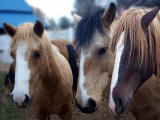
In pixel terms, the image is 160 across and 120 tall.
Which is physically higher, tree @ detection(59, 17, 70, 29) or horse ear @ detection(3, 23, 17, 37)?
horse ear @ detection(3, 23, 17, 37)

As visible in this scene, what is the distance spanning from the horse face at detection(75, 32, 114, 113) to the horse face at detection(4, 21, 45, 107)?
2.17 ft

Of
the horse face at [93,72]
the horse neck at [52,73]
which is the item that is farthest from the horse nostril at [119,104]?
the horse neck at [52,73]

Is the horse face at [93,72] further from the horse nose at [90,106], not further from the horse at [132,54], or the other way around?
the horse at [132,54]

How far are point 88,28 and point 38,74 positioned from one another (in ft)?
3.10

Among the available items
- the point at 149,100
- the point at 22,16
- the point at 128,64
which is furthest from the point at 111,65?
the point at 22,16

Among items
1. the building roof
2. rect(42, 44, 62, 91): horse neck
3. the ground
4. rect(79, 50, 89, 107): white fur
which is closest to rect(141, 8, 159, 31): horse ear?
rect(79, 50, 89, 107): white fur

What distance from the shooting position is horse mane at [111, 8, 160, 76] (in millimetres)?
2213

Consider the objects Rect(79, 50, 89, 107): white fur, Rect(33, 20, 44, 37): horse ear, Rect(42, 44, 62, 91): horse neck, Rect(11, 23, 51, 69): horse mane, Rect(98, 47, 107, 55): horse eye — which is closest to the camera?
Rect(79, 50, 89, 107): white fur

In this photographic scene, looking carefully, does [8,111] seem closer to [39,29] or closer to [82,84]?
[39,29]

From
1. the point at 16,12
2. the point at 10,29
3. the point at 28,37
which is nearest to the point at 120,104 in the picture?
the point at 28,37

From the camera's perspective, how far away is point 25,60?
258 cm

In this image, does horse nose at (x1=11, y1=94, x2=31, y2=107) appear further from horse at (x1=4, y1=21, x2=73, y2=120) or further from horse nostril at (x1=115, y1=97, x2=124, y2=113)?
horse nostril at (x1=115, y1=97, x2=124, y2=113)

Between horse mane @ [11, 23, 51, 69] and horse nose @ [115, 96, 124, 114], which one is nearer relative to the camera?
horse nose @ [115, 96, 124, 114]

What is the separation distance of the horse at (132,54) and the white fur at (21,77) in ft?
3.41
